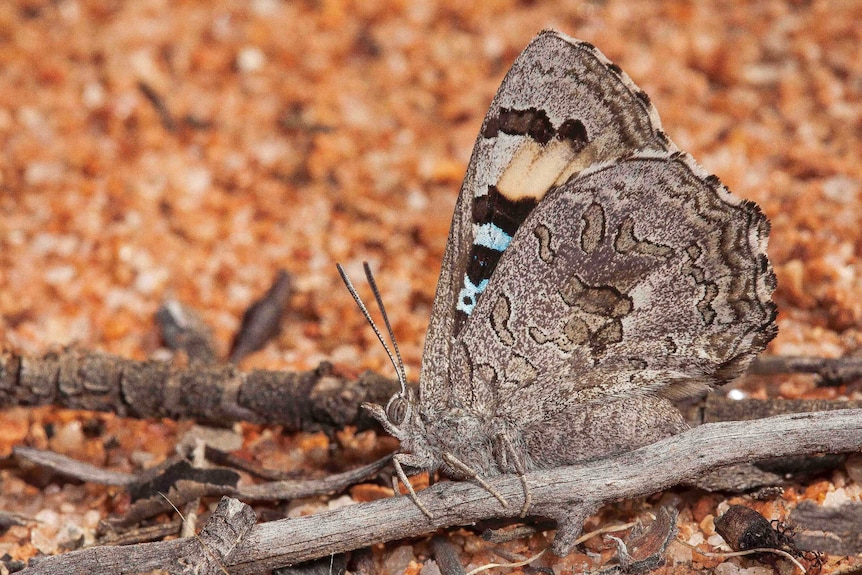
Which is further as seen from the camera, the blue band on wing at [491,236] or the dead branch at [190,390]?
the dead branch at [190,390]

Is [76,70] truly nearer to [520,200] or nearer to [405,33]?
[405,33]

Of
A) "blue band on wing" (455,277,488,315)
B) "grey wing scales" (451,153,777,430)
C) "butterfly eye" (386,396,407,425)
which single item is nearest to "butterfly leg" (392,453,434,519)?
"butterfly eye" (386,396,407,425)

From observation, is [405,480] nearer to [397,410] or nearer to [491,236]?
[397,410]

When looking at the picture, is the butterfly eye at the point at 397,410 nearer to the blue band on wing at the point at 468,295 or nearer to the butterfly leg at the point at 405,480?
the butterfly leg at the point at 405,480

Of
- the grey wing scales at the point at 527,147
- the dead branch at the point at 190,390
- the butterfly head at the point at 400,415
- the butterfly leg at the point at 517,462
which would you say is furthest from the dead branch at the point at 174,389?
the butterfly leg at the point at 517,462

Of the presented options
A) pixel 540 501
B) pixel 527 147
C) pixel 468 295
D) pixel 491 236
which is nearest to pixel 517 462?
pixel 540 501

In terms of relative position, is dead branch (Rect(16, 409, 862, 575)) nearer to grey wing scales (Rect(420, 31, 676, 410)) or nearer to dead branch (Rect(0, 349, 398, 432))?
grey wing scales (Rect(420, 31, 676, 410))
